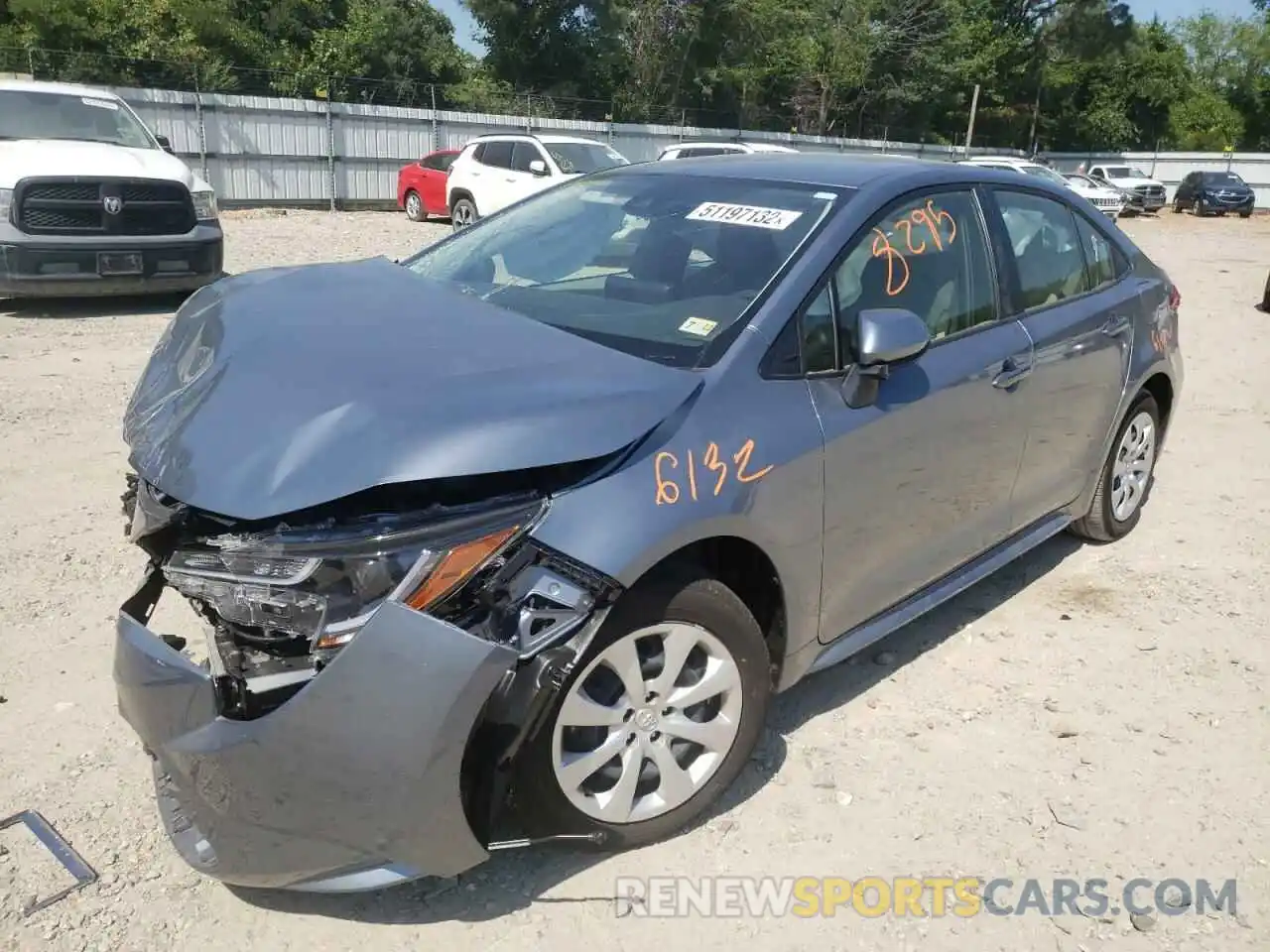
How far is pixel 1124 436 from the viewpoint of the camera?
4.71 m

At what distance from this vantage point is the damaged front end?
84.0 inches

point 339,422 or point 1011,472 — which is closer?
point 339,422

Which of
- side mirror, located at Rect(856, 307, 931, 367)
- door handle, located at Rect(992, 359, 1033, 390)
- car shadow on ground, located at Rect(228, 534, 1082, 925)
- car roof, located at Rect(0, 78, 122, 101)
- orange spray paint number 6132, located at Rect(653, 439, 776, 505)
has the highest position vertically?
car roof, located at Rect(0, 78, 122, 101)

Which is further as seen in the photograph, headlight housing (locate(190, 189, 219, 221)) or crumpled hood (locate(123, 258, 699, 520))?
headlight housing (locate(190, 189, 219, 221))

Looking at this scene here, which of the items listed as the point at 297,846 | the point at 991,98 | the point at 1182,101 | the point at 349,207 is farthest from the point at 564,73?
the point at 297,846

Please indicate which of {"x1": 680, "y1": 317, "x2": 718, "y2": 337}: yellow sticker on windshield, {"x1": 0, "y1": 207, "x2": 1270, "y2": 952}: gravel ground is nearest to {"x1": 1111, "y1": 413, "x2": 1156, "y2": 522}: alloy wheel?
{"x1": 0, "y1": 207, "x2": 1270, "y2": 952}: gravel ground

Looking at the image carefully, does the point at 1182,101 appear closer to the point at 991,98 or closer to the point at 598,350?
the point at 991,98

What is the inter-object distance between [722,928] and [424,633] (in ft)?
3.63

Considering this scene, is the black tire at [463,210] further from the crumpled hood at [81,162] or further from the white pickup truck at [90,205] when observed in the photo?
the crumpled hood at [81,162]

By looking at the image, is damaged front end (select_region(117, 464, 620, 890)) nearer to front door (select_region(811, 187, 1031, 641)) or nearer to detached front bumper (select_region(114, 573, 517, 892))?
detached front bumper (select_region(114, 573, 517, 892))

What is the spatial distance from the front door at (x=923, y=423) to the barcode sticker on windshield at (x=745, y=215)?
0.81ft

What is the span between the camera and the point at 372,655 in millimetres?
2123

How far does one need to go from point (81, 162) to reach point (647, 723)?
26.9ft

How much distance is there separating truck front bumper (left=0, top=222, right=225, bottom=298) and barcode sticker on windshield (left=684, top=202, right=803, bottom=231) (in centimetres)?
687
